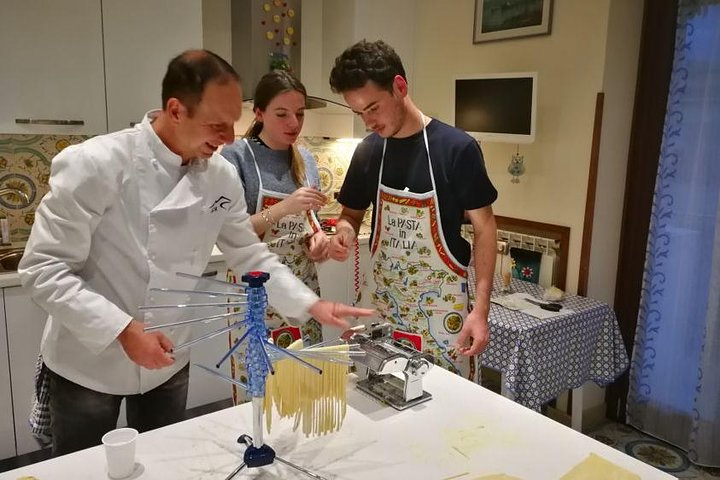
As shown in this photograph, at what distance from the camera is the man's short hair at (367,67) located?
1.55 metres

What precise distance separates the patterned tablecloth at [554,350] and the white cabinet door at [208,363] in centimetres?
119

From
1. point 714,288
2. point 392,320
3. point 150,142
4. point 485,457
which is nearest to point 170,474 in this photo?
point 485,457

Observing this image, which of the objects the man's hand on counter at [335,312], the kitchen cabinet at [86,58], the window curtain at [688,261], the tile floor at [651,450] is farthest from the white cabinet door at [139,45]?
the tile floor at [651,450]

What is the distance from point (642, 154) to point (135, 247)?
228 cm

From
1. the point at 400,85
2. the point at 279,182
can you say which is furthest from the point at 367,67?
the point at 279,182

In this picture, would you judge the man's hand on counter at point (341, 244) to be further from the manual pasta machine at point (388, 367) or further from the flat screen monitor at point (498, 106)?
the flat screen monitor at point (498, 106)

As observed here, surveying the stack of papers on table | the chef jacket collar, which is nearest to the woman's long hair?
the chef jacket collar

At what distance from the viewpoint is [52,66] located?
2377 millimetres

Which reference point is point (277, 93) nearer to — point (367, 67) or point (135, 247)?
point (367, 67)

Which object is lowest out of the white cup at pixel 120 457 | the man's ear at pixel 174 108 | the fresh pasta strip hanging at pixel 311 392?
the white cup at pixel 120 457

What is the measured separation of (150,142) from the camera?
1271 millimetres

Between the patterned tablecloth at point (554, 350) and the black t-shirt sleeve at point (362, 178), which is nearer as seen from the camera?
the black t-shirt sleeve at point (362, 178)

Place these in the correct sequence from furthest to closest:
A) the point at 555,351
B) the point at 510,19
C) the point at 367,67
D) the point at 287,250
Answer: the point at 510,19 → the point at 555,351 → the point at 287,250 → the point at 367,67

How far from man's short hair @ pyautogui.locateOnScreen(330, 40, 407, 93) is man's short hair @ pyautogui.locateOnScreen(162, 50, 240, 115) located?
1.44 ft
